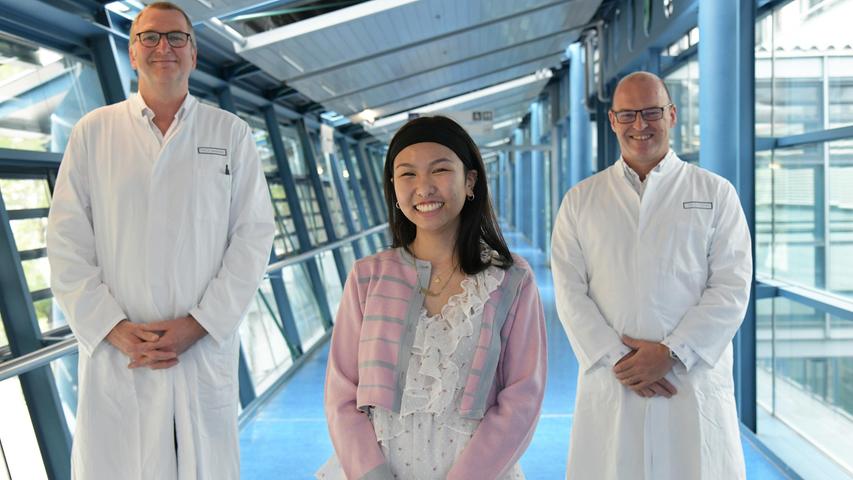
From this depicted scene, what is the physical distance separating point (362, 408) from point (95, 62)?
324 cm

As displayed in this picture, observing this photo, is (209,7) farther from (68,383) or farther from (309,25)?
(68,383)

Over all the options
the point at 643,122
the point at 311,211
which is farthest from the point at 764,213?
the point at 311,211

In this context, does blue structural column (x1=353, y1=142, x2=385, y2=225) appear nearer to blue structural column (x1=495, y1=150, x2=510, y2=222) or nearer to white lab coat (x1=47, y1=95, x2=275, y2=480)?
blue structural column (x1=495, y1=150, x2=510, y2=222)

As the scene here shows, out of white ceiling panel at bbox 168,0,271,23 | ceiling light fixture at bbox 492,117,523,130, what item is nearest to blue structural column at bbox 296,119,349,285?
white ceiling panel at bbox 168,0,271,23

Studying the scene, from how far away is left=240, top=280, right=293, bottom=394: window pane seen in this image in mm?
5662

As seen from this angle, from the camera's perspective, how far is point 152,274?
2105mm

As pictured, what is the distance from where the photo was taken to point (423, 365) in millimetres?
1524

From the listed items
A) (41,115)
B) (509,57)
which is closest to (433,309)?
(41,115)

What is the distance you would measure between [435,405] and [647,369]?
1009 millimetres

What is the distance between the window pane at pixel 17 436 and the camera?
109 inches

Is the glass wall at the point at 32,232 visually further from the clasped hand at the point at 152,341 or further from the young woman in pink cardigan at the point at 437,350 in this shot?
the young woman in pink cardigan at the point at 437,350

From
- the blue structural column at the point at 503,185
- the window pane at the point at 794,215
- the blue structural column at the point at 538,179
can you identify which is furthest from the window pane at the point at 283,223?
the blue structural column at the point at 503,185

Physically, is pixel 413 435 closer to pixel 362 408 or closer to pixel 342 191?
pixel 362 408

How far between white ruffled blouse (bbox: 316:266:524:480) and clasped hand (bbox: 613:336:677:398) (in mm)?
866
